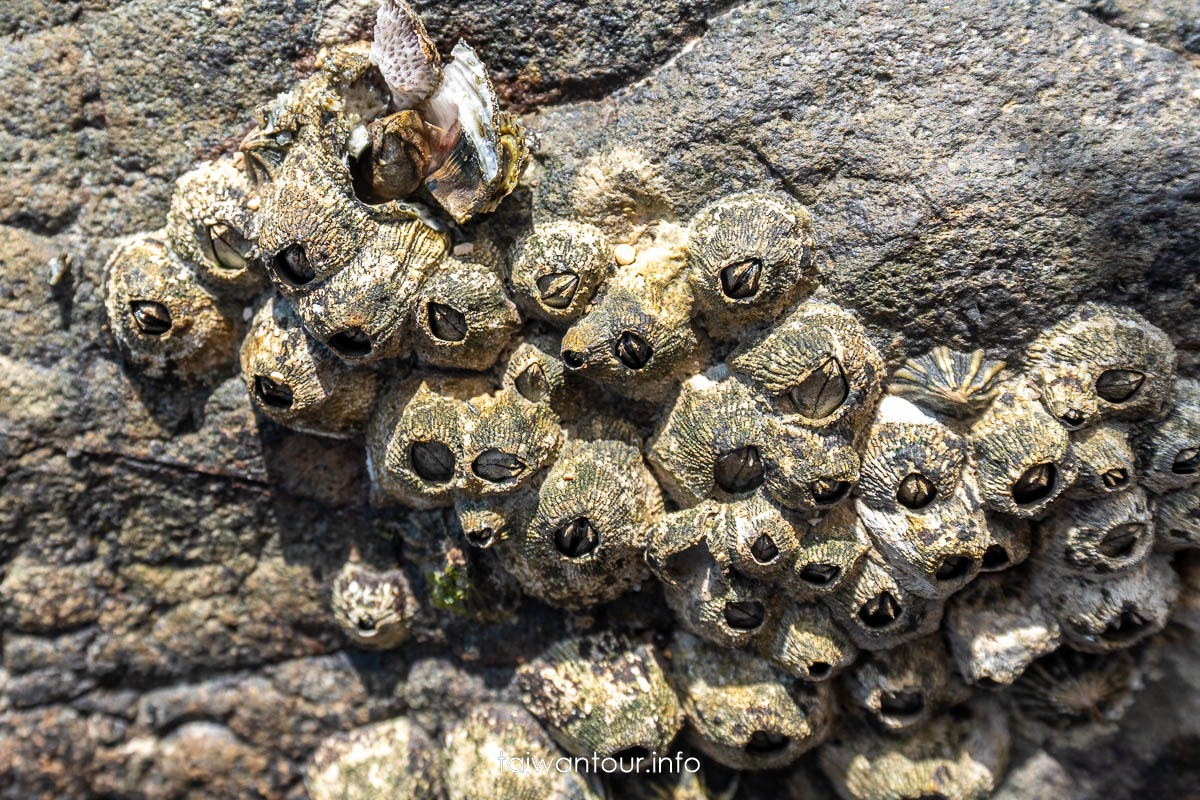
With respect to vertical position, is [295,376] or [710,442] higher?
Answer: [295,376]

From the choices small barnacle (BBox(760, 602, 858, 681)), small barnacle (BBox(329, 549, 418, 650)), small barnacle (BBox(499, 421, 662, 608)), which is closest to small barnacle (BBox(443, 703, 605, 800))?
small barnacle (BBox(329, 549, 418, 650))

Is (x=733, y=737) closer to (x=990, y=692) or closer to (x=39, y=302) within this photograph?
(x=990, y=692)

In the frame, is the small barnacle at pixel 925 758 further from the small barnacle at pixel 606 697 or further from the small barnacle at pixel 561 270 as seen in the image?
the small barnacle at pixel 561 270

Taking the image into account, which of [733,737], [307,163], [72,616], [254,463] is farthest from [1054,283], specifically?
[72,616]

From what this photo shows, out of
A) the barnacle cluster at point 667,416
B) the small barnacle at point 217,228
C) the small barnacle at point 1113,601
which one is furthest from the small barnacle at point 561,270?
the small barnacle at point 1113,601

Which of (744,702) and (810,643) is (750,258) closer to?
(810,643)

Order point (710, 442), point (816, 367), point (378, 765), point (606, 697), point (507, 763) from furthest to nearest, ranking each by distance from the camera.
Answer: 1. point (378, 765)
2. point (507, 763)
3. point (606, 697)
4. point (710, 442)
5. point (816, 367)

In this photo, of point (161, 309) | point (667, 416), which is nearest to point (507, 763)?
point (667, 416)
